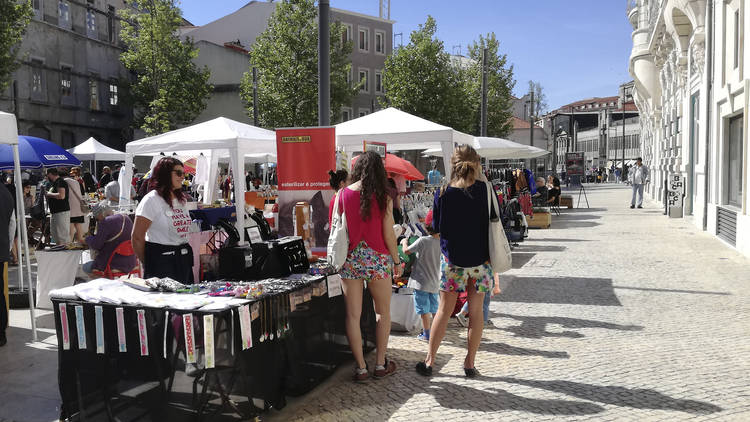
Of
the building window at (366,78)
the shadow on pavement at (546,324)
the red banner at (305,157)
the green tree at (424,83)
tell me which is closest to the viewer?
the shadow on pavement at (546,324)

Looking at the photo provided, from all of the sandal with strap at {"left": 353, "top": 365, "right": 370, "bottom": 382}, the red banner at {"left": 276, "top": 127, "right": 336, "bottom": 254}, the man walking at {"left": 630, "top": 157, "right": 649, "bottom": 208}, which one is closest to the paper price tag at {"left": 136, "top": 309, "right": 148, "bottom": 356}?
the sandal with strap at {"left": 353, "top": 365, "right": 370, "bottom": 382}

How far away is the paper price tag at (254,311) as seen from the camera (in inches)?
162

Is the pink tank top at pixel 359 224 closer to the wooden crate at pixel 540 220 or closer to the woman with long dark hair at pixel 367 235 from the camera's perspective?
the woman with long dark hair at pixel 367 235

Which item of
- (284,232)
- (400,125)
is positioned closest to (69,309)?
(284,232)

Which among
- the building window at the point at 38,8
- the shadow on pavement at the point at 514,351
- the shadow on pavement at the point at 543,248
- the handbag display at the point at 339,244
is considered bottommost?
the shadow on pavement at the point at 514,351

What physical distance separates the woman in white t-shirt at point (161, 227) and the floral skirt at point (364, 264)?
138 centimetres

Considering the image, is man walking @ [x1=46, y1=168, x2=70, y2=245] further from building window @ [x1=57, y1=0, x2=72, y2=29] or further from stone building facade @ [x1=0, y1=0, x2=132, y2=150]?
building window @ [x1=57, y1=0, x2=72, y2=29]

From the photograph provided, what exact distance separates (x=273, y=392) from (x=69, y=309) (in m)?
1.47

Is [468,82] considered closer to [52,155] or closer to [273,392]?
[52,155]

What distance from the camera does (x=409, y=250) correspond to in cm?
617

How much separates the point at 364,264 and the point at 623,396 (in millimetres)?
2175

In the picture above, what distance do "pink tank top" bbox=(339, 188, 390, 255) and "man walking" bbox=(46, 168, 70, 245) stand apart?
957 cm

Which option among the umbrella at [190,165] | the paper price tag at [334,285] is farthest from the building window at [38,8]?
the paper price tag at [334,285]

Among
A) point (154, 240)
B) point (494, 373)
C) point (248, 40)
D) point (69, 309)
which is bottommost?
point (494, 373)
